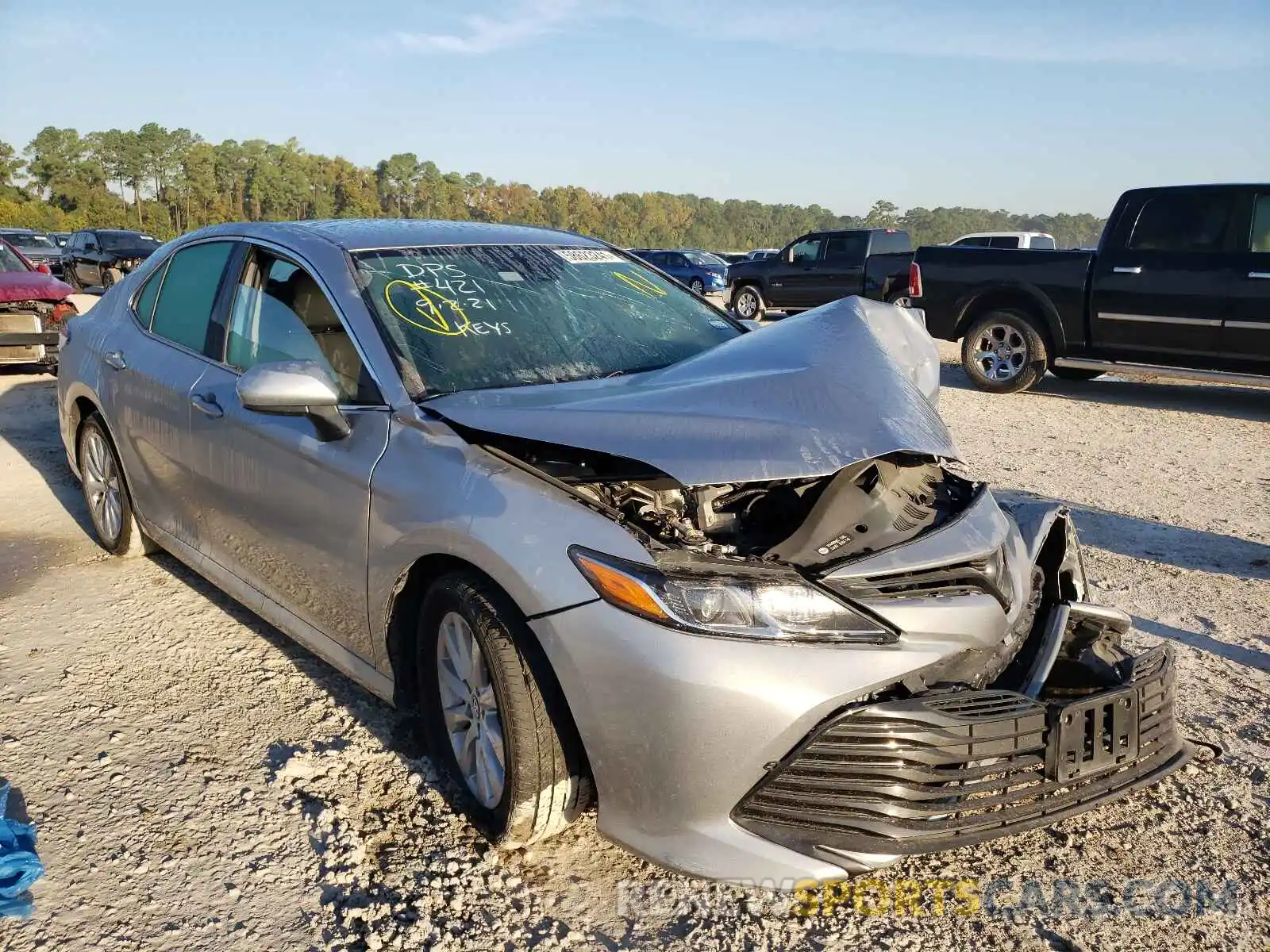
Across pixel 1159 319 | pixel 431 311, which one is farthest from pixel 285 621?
pixel 1159 319

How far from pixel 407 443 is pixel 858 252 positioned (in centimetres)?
1802

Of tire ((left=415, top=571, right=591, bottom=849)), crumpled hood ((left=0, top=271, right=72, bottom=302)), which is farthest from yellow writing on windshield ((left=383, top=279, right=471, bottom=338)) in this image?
crumpled hood ((left=0, top=271, right=72, bottom=302))

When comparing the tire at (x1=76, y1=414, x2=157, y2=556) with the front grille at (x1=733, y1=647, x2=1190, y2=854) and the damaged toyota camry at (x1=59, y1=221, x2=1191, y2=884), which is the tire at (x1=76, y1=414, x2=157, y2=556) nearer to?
the damaged toyota camry at (x1=59, y1=221, x2=1191, y2=884)

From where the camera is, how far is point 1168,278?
9.22 meters

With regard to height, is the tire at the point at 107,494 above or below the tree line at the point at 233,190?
below

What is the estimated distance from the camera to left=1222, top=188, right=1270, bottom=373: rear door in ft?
28.6

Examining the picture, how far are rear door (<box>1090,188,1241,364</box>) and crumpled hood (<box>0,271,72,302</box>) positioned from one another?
34.5ft

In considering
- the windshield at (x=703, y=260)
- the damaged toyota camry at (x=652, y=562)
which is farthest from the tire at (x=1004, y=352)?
the windshield at (x=703, y=260)

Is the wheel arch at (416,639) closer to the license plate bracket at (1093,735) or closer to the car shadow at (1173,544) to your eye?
the license plate bracket at (1093,735)

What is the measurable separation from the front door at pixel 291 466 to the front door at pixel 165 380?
17cm

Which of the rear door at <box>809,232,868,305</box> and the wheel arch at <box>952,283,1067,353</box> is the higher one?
the rear door at <box>809,232,868,305</box>

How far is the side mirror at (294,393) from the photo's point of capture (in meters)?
2.88

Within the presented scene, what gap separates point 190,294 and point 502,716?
8.53 ft

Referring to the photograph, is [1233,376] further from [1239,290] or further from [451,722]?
[451,722]
